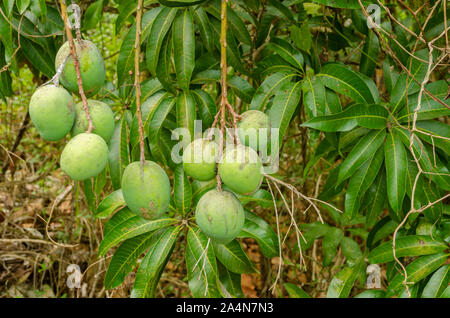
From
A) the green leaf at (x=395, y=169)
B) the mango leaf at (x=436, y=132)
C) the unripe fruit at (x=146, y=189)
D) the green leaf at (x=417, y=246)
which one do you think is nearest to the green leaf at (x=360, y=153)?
the green leaf at (x=395, y=169)

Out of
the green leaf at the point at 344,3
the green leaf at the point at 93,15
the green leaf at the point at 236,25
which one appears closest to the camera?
the green leaf at the point at 344,3

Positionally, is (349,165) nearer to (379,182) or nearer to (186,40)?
(379,182)

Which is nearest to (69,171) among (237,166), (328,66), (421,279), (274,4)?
(237,166)

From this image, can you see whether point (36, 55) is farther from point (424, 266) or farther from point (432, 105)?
point (424, 266)

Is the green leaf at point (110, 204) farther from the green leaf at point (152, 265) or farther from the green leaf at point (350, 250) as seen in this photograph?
the green leaf at point (350, 250)

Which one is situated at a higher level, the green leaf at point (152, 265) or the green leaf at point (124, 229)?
the green leaf at point (124, 229)

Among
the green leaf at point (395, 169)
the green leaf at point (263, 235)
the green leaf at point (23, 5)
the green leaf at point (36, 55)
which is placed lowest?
the green leaf at point (263, 235)

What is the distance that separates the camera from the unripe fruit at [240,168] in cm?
78

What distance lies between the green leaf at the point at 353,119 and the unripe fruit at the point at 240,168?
0.48m

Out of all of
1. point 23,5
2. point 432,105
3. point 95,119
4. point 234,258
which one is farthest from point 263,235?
point 23,5

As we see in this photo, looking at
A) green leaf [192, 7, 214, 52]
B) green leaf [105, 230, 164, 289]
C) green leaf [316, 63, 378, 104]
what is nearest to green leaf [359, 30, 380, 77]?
green leaf [316, 63, 378, 104]

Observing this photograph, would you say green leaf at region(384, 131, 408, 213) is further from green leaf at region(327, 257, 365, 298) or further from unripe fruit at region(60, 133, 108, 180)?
unripe fruit at region(60, 133, 108, 180)

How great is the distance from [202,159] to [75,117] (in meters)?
0.26

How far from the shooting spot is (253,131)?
2.88 ft
